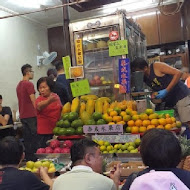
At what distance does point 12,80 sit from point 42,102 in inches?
130

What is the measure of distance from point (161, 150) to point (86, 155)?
21.0 inches

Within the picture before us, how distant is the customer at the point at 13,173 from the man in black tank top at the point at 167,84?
7.18 ft

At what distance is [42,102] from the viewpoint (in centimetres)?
329

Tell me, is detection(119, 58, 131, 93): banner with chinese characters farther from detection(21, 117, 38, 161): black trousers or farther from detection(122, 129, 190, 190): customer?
detection(122, 129, 190, 190): customer

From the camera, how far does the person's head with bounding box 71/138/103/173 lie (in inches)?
69.5

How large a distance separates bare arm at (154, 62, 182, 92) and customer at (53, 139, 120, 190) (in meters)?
2.08

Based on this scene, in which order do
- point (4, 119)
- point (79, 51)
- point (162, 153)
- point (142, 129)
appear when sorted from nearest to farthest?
point (162, 153) < point (142, 129) < point (79, 51) < point (4, 119)

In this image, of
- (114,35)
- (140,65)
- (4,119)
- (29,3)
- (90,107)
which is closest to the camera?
(90,107)

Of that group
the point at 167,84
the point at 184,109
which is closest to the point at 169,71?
the point at 167,84

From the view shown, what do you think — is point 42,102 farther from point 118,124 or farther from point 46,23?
point 46,23

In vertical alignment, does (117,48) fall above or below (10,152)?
above

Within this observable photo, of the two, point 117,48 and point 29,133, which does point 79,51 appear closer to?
point 117,48

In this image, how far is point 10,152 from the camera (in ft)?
6.28

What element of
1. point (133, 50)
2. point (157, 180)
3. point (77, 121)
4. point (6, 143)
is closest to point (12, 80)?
point (133, 50)
